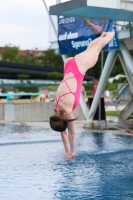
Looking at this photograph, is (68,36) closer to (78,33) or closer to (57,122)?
(78,33)

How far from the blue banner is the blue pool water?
403cm

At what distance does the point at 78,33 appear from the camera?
61.1ft

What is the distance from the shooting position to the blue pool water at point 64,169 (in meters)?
7.54

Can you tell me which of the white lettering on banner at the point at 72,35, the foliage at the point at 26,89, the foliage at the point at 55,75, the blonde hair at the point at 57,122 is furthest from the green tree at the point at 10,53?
the blonde hair at the point at 57,122

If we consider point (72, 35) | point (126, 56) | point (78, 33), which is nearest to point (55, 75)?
point (72, 35)

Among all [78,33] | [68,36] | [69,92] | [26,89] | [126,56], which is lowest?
[26,89]

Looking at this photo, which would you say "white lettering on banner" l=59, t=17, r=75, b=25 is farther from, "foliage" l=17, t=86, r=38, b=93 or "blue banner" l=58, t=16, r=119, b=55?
"foliage" l=17, t=86, r=38, b=93

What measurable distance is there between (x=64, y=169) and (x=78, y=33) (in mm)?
9738

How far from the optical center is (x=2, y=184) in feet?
26.9

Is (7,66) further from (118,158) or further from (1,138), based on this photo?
(118,158)

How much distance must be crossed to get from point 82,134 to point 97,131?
1139 millimetres

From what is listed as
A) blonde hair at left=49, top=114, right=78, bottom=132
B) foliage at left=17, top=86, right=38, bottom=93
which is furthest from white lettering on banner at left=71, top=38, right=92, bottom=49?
foliage at left=17, top=86, right=38, bottom=93

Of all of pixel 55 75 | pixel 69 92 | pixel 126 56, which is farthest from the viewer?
pixel 55 75

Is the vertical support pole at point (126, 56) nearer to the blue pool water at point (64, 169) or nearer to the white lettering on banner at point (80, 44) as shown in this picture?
the white lettering on banner at point (80, 44)
